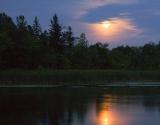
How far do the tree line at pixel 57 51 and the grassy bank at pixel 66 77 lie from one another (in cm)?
951

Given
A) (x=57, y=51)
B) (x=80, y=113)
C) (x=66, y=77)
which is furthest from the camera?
(x=57, y=51)

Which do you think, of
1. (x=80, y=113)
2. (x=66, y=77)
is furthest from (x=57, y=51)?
(x=80, y=113)

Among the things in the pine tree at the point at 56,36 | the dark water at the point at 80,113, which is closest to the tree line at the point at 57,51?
the pine tree at the point at 56,36

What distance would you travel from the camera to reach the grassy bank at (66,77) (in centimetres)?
6875

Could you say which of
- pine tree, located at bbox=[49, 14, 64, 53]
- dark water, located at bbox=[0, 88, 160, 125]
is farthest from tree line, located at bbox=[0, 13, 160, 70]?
dark water, located at bbox=[0, 88, 160, 125]

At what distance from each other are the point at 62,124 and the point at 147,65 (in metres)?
82.1

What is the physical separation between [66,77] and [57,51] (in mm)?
27948

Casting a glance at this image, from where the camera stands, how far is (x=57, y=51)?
98.4 meters

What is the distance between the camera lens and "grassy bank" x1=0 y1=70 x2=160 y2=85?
6875 cm

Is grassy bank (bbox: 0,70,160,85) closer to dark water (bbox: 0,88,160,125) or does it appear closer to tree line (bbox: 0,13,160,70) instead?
tree line (bbox: 0,13,160,70)

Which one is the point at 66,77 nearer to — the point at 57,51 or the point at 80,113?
the point at 57,51

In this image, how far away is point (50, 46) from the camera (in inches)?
3866

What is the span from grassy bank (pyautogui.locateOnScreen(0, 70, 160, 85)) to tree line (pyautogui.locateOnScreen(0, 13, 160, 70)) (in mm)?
9507

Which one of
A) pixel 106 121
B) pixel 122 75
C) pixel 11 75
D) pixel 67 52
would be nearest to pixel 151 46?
pixel 67 52
